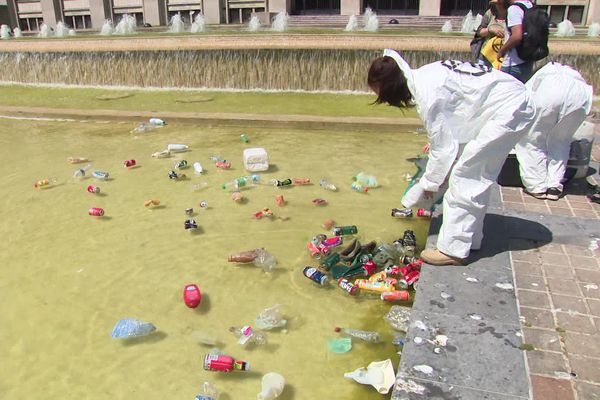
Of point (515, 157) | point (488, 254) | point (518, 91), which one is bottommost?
point (488, 254)

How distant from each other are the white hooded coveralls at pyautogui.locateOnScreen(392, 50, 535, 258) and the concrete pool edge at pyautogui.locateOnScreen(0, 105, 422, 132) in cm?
419

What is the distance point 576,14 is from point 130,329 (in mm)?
30434

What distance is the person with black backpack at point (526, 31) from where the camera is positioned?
477 centimetres

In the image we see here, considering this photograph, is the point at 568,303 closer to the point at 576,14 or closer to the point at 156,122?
the point at 156,122

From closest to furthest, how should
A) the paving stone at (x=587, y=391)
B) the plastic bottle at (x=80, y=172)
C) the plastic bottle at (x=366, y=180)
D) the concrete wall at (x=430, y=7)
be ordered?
the paving stone at (x=587, y=391)
the plastic bottle at (x=366, y=180)
the plastic bottle at (x=80, y=172)
the concrete wall at (x=430, y=7)

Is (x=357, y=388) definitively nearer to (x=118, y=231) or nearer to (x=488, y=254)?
(x=488, y=254)

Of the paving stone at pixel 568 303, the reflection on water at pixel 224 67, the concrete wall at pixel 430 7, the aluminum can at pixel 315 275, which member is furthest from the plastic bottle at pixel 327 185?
the concrete wall at pixel 430 7

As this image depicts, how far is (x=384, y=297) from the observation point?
3574 mm

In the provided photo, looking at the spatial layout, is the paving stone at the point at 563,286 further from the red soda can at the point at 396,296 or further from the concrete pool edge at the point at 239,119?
the concrete pool edge at the point at 239,119

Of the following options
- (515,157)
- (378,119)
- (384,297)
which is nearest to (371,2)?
(378,119)

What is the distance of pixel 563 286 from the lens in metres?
3.33

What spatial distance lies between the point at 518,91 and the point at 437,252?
1.22 m

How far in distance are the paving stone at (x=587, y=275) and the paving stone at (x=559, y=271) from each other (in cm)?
4

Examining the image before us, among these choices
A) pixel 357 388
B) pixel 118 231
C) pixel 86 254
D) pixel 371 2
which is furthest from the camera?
pixel 371 2
